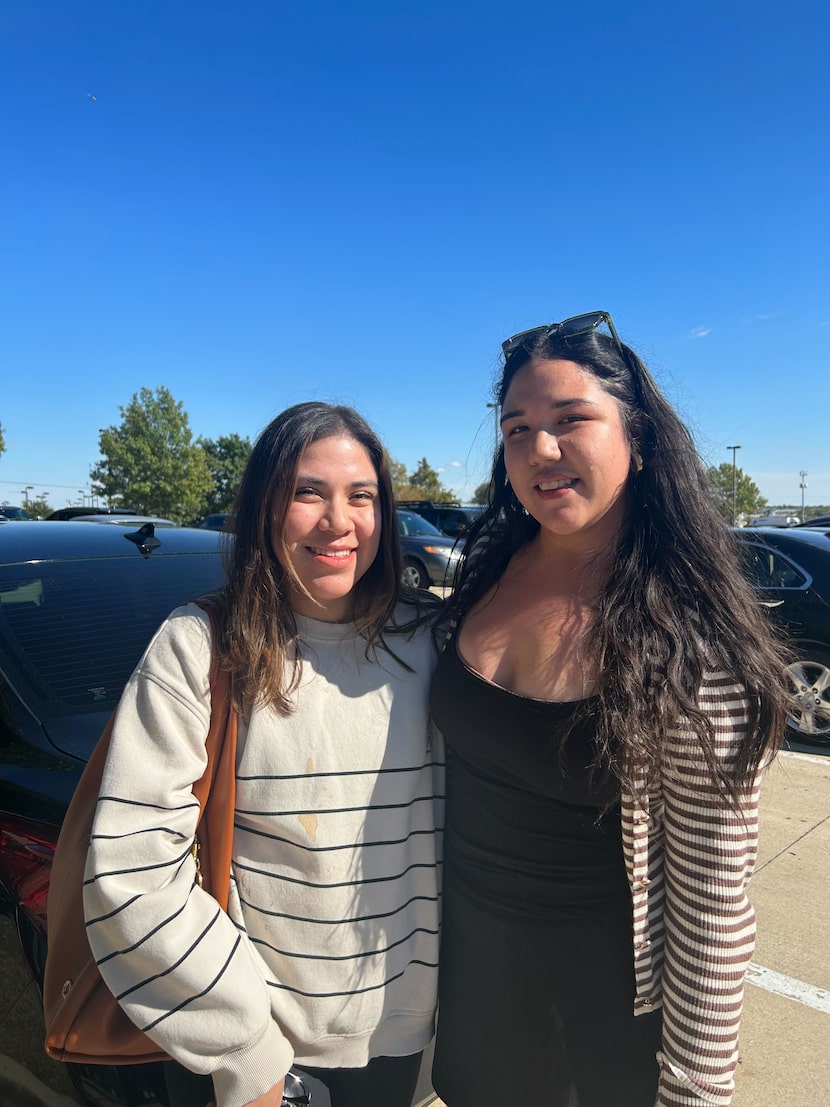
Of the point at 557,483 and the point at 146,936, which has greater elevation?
the point at 557,483

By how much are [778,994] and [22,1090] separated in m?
2.43

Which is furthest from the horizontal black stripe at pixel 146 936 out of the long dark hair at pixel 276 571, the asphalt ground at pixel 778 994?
the asphalt ground at pixel 778 994

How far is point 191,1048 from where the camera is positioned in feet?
3.67

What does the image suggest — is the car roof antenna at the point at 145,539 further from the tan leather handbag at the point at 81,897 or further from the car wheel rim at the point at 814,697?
the car wheel rim at the point at 814,697

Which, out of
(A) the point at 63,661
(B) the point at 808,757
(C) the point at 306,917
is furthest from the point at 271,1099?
(B) the point at 808,757

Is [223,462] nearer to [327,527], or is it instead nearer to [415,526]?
[415,526]

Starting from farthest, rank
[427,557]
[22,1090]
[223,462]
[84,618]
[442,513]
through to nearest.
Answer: [223,462]
[442,513]
[427,557]
[84,618]
[22,1090]

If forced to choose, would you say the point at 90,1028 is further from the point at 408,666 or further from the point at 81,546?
the point at 81,546

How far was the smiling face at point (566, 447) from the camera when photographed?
1.33 metres

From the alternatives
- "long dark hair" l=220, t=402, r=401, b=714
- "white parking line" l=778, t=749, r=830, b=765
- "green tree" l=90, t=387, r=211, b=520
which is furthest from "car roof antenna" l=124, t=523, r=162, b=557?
"green tree" l=90, t=387, r=211, b=520

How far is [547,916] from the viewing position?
1266mm

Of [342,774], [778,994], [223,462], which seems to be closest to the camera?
[342,774]

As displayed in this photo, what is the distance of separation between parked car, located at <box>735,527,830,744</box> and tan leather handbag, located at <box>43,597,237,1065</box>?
474 cm

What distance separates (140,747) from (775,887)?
320 centimetres
